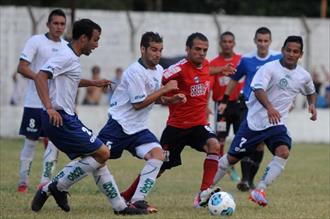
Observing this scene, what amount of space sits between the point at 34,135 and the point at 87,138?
279 cm

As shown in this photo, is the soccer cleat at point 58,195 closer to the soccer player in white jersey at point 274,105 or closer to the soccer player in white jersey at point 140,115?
the soccer player in white jersey at point 140,115

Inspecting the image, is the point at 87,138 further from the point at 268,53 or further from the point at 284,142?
the point at 268,53

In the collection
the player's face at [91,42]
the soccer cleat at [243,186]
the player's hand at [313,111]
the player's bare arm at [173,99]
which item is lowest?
the soccer cleat at [243,186]

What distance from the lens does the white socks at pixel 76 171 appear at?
30.8ft

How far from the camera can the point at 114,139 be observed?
32.9 ft

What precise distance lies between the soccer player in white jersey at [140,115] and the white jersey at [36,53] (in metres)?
1.99

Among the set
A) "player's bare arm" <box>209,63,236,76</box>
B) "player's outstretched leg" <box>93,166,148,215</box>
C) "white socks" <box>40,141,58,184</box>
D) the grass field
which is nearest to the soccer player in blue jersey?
the grass field

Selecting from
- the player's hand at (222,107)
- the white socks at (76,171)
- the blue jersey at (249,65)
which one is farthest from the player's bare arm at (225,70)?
the white socks at (76,171)

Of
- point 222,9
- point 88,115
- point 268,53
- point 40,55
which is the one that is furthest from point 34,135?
point 222,9

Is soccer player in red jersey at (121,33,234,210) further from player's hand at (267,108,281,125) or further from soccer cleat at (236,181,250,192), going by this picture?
soccer cleat at (236,181,250,192)

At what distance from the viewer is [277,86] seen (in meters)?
10.9

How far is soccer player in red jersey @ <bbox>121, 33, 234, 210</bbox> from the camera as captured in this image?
417 inches

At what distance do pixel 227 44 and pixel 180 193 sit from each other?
3.12 meters

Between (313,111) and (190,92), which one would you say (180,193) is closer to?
(190,92)
